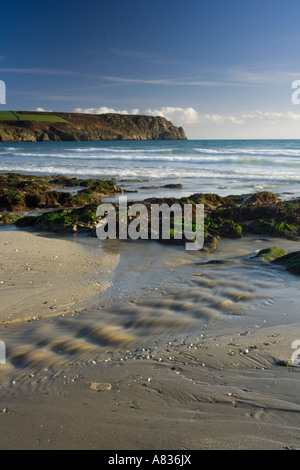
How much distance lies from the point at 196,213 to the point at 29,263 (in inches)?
210

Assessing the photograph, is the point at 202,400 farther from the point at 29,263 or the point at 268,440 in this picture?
the point at 29,263

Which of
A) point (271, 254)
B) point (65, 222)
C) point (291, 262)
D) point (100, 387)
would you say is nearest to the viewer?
point (100, 387)

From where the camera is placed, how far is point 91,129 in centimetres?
12075

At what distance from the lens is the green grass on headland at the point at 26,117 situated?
118 meters

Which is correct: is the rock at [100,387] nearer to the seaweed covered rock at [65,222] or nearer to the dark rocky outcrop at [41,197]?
the seaweed covered rock at [65,222]

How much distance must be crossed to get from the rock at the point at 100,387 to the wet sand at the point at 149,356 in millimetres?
39

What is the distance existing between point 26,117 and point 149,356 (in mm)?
128336

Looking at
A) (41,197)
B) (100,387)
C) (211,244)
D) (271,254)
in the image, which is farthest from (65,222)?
(100,387)

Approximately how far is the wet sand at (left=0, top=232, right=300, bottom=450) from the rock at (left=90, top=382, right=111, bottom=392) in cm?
4

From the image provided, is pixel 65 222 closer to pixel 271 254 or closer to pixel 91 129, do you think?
pixel 271 254

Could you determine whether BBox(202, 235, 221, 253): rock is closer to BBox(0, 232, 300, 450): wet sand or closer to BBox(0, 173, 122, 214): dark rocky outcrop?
BBox(0, 232, 300, 450): wet sand

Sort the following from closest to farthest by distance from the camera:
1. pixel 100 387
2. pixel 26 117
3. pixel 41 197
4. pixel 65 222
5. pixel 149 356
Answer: pixel 100 387 → pixel 149 356 → pixel 65 222 → pixel 41 197 → pixel 26 117

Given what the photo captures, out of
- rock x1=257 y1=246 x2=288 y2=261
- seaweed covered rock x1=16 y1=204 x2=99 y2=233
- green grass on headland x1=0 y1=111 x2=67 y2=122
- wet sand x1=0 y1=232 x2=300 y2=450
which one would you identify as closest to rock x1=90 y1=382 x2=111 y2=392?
wet sand x1=0 y1=232 x2=300 y2=450
